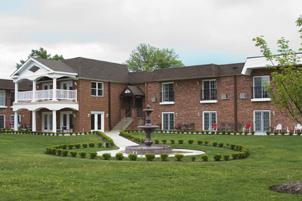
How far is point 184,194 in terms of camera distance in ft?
33.6

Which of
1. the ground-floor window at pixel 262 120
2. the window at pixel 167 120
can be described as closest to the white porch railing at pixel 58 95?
the window at pixel 167 120

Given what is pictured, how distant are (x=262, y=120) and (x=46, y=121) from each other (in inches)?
768

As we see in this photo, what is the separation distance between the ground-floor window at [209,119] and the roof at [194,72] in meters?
3.16

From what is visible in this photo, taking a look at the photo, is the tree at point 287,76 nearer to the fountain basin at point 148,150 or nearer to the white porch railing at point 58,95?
the fountain basin at point 148,150

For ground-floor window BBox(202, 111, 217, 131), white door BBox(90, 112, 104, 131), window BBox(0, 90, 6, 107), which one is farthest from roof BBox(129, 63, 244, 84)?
window BBox(0, 90, 6, 107)

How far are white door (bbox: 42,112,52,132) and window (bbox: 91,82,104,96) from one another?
15.0ft

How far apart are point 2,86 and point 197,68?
22.1m

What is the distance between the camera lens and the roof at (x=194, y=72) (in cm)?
3702

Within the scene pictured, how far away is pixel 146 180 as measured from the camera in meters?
12.3

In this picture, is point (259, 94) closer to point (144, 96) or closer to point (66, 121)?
point (144, 96)

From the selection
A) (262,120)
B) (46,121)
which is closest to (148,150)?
(262,120)

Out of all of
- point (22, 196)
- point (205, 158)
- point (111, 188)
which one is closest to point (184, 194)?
point (111, 188)

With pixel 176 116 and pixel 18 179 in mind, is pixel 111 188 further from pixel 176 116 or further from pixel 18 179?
pixel 176 116

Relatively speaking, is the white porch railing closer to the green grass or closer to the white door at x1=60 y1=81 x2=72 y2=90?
the white door at x1=60 y1=81 x2=72 y2=90
